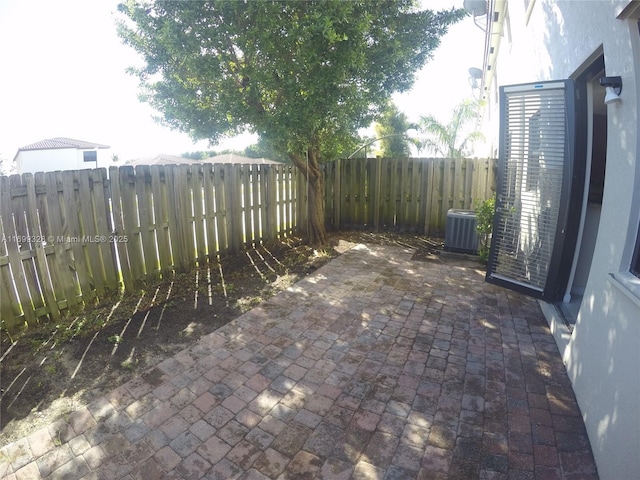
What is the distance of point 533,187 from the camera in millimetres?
4262

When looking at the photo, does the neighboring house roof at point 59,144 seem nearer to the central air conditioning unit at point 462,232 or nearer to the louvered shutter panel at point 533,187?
the central air conditioning unit at point 462,232

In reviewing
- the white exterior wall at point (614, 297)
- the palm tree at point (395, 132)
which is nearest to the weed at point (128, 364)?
the white exterior wall at point (614, 297)

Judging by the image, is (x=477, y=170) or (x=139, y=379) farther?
(x=477, y=170)

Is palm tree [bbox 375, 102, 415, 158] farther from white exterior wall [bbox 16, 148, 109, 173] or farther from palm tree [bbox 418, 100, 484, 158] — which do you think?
white exterior wall [bbox 16, 148, 109, 173]

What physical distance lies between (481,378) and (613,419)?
1024mm

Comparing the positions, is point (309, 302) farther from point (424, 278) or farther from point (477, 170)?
point (477, 170)

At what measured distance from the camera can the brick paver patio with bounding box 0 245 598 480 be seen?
7.15ft

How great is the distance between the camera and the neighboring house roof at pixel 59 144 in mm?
35312

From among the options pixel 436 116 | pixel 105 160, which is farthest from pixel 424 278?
pixel 105 160

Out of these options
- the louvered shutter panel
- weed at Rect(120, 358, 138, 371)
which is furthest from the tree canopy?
weed at Rect(120, 358, 138, 371)

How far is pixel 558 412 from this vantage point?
8.52 feet

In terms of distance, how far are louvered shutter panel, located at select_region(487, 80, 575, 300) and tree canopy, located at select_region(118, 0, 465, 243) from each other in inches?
91.5

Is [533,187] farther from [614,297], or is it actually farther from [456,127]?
[456,127]

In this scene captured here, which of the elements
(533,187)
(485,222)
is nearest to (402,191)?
(485,222)
